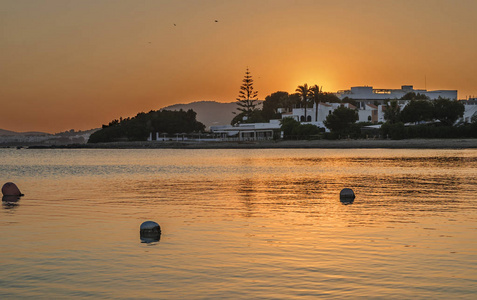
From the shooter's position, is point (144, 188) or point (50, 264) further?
point (144, 188)

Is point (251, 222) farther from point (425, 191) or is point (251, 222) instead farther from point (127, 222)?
point (425, 191)

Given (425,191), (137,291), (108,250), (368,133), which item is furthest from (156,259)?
(368,133)

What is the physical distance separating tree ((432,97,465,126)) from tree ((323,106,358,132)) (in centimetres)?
2259

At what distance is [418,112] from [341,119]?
70.9 ft

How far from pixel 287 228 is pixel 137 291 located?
32.0ft

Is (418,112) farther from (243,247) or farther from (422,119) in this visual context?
(243,247)

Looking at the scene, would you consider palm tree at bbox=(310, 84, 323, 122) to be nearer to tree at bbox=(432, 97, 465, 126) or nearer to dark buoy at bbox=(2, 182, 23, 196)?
tree at bbox=(432, 97, 465, 126)

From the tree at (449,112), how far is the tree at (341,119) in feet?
74.1

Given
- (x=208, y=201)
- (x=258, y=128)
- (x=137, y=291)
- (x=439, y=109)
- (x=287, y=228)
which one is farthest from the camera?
(x=258, y=128)

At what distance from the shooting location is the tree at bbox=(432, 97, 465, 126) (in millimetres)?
148375

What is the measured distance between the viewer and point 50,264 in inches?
674

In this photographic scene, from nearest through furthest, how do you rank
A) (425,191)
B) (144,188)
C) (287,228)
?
(287,228) < (425,191) < (144,188)

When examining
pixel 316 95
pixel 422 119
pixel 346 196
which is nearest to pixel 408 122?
pixel 422 119

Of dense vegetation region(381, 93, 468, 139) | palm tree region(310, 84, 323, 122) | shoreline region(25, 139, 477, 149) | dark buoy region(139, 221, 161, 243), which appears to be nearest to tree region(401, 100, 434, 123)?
dense vegetation region(381, 93, 468, 139)
